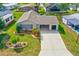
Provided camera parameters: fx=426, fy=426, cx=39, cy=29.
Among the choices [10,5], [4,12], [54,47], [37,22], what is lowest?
[54,47]

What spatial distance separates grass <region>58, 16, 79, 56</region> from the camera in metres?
5.17

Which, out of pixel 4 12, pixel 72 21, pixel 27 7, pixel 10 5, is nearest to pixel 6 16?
pixel 4 12

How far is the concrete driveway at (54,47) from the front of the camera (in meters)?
5.19

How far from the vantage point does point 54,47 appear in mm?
5195

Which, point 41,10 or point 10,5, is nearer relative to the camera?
point 10,5

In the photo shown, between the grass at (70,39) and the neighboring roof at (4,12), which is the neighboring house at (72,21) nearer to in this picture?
the grass at (70,39)

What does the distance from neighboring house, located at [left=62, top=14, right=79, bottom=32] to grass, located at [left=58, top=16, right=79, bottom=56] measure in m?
0.05

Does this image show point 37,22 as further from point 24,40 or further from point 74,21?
point 74,21

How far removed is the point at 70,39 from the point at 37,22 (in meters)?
0.45

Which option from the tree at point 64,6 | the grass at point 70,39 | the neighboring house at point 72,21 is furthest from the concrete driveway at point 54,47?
the tree at point 64,6

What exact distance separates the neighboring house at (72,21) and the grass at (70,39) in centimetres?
5

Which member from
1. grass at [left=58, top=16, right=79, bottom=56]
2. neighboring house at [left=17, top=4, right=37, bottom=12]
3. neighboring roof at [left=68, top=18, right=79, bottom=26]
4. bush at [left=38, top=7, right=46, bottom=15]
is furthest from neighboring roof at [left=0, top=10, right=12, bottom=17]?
neighboring roof at [left=68, top=18, right=79, bottom=26]

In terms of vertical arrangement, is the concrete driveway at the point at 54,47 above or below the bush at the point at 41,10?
below

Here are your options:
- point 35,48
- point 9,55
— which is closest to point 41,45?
point 35,48
